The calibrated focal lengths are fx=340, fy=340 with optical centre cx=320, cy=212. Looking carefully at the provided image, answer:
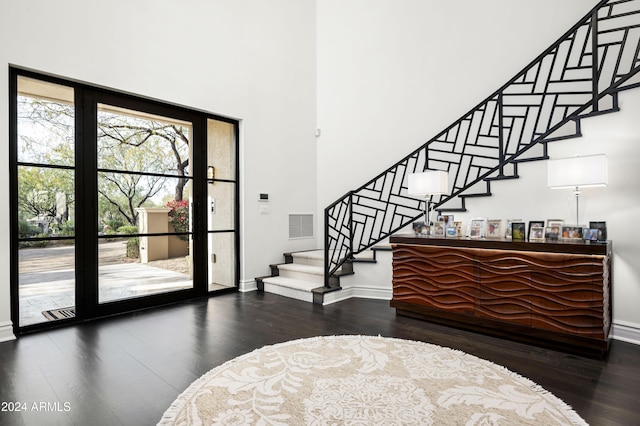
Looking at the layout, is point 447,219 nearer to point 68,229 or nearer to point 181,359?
point 181,359

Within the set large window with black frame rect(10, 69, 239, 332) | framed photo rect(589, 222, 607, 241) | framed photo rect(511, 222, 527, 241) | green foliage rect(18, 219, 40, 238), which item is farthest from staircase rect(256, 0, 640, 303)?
green foliage rect(18, 219, 40, 238)

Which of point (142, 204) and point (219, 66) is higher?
point (219, 66)

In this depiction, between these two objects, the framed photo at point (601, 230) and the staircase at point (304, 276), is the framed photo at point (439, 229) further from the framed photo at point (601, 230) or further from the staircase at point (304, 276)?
the framed photo at point (601, 230)

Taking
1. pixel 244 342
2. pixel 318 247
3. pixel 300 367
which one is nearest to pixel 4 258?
pixel 244 342

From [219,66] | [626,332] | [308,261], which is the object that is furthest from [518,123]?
[219,66]

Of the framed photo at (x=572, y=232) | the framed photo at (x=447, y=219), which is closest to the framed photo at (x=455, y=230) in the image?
the framed photo at (x=447, y=219)

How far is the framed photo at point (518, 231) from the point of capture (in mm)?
3273

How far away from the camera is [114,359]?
2713 millimetres

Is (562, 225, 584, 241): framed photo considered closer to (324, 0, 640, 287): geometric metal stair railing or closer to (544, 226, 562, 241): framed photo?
(544, 226, 562, 241): framed photo

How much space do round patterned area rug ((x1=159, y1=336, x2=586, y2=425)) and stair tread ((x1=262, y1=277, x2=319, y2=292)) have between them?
1829mm

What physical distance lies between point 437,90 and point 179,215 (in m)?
4.14

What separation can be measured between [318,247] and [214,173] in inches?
95.6

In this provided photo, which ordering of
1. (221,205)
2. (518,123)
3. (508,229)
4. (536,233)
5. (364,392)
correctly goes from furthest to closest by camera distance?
(221,205) < (518,123) < (508,229) < (536,233) < (364,392)

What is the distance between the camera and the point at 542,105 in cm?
394
